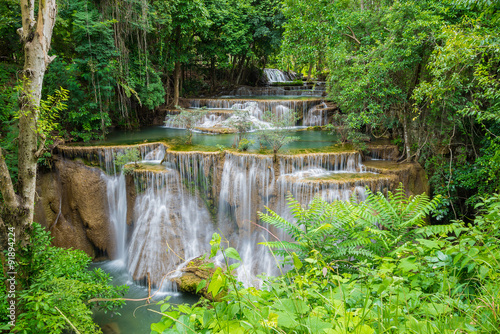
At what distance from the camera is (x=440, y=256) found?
1832mm

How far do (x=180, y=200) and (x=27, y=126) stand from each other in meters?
4.89

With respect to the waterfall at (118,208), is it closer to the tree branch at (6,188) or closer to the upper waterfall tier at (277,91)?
the tree branch at (6,188)

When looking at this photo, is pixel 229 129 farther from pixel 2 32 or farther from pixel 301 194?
pixel 2 32

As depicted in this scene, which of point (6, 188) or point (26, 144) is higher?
point (26, 144)

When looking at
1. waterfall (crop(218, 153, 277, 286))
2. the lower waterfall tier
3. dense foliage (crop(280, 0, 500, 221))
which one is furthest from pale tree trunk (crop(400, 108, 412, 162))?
waterfall (crop(218, 153, 277, 286))

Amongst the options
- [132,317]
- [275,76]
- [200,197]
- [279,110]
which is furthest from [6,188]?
[275,76]

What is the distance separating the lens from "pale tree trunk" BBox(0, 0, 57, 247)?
4027 millimetres

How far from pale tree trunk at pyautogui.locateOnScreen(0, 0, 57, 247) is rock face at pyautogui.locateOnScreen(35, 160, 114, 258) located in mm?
4855

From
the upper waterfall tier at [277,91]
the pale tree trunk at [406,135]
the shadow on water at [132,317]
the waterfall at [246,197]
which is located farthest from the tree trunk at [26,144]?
the upper waterfall tier at [277,91]

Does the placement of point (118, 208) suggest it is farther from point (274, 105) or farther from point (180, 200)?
point (274, 105)

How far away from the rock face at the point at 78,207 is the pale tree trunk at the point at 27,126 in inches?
191

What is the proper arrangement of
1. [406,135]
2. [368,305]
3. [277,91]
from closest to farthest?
[368,305] < [406,135] < [277,91]

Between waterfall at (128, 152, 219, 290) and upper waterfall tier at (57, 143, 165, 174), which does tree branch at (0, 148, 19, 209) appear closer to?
waterfall at (128, 152, 219, 290)

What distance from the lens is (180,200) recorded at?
8617 mm
